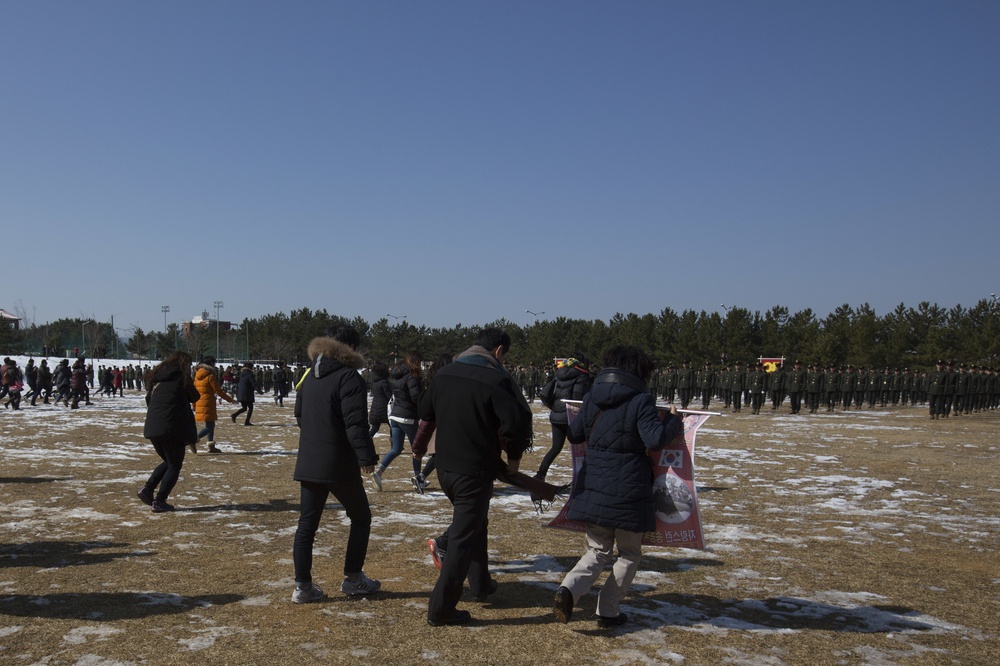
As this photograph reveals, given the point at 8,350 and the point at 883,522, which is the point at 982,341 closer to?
the point at 883,522

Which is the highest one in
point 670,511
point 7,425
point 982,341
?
point 982,341

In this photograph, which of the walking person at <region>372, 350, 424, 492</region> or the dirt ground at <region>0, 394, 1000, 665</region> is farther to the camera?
the walking person at <region>372, 350, 424, 492</region>

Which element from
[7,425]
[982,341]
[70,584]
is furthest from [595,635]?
[982,341]

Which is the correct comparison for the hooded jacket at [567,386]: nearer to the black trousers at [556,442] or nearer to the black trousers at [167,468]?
the black trousers at [556,442]

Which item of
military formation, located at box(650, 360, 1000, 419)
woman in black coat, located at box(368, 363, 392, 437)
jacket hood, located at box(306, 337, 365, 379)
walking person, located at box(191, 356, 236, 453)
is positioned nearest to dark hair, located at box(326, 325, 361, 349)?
jacket hood, located at box(306, 337, 365, 379)

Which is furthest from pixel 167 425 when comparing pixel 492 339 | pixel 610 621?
pixel 610 621

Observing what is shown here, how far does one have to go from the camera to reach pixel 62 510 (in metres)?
8.02

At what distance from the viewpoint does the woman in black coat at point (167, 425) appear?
26.6 feet

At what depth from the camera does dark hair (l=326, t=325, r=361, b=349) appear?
522 centimetres

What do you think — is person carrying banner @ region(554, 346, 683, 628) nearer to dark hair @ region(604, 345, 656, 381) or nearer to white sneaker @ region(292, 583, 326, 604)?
dark hair @ region(604, 345, 656, 381)

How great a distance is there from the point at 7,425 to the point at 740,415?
886 inches

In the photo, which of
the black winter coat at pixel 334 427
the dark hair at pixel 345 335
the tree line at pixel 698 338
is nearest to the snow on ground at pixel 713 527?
the black winter coat at pixel 334 427

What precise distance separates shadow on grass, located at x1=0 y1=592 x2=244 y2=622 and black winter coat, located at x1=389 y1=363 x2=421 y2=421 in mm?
4685

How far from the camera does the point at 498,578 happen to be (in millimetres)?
5633
